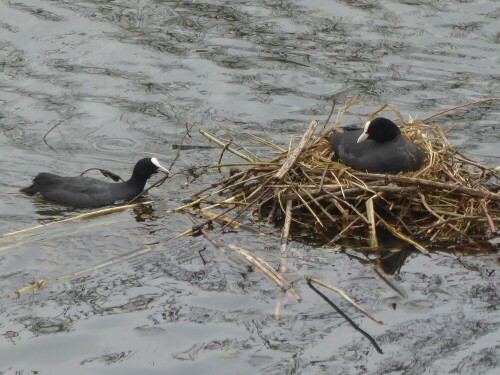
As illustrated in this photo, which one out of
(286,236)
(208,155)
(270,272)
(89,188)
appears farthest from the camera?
(208,155)

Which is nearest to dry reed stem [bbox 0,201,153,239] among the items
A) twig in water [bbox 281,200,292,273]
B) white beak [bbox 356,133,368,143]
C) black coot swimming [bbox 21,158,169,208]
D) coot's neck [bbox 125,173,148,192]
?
black coot swimming [bbox 21,158,169,208]

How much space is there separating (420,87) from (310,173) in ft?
13.8

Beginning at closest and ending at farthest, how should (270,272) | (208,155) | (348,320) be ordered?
(348,320)
(270,272)
(208,155)

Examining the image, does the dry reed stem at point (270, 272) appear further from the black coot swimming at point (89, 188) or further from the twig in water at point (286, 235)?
the black coot swimming at point (89, 188)

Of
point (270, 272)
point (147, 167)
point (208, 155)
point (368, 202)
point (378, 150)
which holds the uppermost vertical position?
point (378, 150)

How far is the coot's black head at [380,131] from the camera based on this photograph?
955 centimetres

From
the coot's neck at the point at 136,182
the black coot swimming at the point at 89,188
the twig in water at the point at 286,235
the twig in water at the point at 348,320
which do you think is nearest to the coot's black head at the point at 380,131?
the twig in water at the point at 286,235

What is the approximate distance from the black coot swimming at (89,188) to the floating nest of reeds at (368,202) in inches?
45.9

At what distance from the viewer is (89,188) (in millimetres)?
10266

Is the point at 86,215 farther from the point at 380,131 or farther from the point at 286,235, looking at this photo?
the point at 380,131

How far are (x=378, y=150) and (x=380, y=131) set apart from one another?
0.77ft

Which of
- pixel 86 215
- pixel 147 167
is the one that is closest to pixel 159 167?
pixel 147 167

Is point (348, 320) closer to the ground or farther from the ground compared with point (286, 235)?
A: closer to the ground

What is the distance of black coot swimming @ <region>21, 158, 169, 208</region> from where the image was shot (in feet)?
33.4
